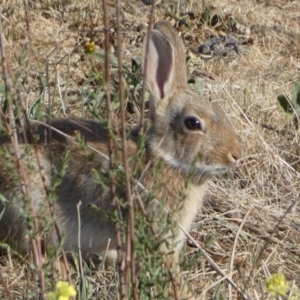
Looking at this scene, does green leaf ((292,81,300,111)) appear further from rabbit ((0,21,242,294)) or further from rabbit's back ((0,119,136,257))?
rabbit's back ((0,119,136,257))

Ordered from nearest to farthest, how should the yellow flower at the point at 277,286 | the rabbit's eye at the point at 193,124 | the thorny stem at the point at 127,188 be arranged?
1. the yellow flower at the point at 277,286
2. the thorny stem at the point at 127,188
3. the rabbit's eye at the point at 193,124

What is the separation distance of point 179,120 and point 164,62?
330 millimetres

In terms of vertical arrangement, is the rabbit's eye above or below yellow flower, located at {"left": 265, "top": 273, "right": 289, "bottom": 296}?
below

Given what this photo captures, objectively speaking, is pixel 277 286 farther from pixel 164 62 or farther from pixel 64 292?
pixel 164 62

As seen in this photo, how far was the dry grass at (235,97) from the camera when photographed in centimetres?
443

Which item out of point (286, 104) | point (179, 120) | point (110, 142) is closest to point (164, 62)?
point (179, 120)

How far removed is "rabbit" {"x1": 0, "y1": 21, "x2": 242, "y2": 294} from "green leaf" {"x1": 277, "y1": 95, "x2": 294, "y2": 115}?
1.18 m

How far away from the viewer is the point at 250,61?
6914 mm

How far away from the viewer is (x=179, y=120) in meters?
4.66

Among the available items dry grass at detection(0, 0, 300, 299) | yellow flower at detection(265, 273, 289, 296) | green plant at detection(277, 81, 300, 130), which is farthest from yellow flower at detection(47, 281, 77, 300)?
green plant at detection(277, 81, 300, 130)

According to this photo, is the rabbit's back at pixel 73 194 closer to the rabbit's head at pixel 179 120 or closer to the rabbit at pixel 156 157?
the rabbit at pixel 156 157

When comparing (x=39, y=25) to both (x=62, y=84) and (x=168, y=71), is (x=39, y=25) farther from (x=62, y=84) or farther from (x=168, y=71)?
(x=168, y=71)

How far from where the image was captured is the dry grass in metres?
4.43

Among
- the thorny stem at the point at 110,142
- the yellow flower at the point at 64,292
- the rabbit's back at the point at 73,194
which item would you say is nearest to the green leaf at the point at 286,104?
the rabbit's back at the point at 73,194
